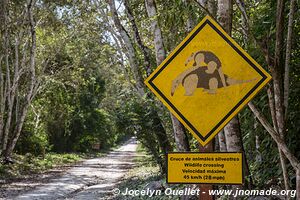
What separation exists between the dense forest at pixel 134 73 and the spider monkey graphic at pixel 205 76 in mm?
834

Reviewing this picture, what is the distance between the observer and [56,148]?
35281 mm

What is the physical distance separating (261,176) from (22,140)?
71.8 ft

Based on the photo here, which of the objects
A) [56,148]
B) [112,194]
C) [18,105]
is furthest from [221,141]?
[56,148]

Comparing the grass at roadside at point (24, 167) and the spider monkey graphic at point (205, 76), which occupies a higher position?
the spider monkey graphic at point (205, 76)

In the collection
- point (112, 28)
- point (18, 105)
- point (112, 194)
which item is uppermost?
point (112, 28)

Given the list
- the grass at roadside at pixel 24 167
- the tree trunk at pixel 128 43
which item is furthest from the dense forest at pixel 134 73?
the grass at roadside at pixel 24 167

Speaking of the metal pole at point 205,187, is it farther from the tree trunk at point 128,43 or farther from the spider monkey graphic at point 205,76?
the tree trunk at point 128,43

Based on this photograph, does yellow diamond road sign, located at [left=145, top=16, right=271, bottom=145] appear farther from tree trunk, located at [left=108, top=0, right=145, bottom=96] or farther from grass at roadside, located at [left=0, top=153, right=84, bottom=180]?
grass at roadside, located at [left=0, top=153, right=84, bottom=180]

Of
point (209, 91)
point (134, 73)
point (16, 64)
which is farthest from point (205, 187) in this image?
point (16, 64)

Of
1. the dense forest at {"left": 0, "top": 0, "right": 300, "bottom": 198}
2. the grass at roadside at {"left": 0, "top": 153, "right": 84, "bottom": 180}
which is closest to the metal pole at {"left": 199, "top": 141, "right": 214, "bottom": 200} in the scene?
the dense forest at {"left": 0, "top": 0, "right": 300, "bottom": 198}

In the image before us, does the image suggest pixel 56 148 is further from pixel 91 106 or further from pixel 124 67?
pixel 124 67

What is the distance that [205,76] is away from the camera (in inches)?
131

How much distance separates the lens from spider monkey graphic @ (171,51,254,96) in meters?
3.32

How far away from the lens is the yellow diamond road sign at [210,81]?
3.30 m
